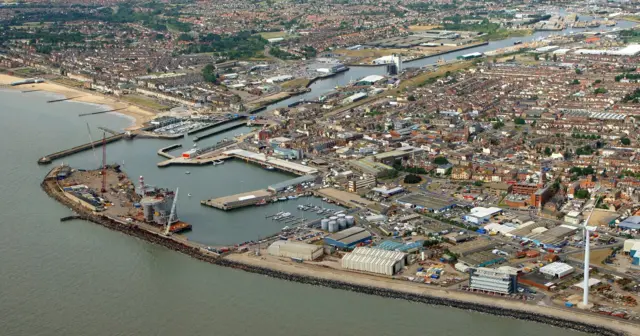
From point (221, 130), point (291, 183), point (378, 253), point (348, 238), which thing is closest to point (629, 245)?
point (378, 253)

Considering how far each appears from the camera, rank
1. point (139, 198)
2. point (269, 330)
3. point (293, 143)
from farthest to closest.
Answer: point (293, 143)
point (139, 198)
point (269, 330)

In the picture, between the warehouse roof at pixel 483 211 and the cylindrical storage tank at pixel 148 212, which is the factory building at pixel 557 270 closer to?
the warehouse roof at pixel 483 211

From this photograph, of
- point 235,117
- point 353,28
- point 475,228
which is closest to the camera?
point 475,228

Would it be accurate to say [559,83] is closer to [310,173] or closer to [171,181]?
[310,173]

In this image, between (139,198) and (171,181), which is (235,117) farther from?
(139,198)

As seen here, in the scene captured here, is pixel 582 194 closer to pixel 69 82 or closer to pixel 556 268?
pixel 556 268

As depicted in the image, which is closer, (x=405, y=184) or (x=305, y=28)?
(x=405, y=184)

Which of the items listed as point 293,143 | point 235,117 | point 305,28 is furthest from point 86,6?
point 293,143
